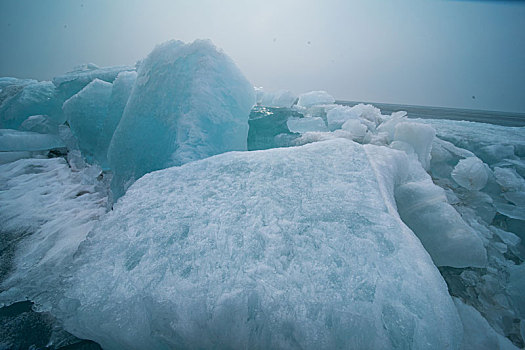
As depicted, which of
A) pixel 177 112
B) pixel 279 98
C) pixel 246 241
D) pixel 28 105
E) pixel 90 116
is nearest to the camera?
pixel 246 241

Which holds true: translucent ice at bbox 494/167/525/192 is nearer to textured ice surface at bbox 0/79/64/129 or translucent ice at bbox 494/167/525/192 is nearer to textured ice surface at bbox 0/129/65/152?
textured ice surface at bbox 0/129/65/152

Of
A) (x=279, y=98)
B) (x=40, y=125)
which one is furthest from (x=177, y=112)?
(x=279, y=98)

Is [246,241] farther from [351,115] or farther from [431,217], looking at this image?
[351,115]

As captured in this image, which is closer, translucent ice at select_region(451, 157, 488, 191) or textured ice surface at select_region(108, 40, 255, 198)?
textured ice surface at select_region(108, 40, 255, 198)

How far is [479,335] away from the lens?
1166mm

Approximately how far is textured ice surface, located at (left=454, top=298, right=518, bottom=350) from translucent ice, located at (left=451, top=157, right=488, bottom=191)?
2235 millimetres

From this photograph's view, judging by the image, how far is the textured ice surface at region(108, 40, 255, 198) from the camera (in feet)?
7.53

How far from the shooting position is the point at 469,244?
155 cm

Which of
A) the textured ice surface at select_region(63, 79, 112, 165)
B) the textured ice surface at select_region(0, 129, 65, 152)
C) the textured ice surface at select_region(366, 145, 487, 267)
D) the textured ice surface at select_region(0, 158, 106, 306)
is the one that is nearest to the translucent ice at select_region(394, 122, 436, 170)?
the textured ice surface at select_region(366, 145, 487, 267)

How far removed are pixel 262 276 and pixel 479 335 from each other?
1.18m

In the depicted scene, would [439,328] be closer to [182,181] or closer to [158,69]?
[182,181]

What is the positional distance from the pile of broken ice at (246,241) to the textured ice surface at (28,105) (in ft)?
8.02

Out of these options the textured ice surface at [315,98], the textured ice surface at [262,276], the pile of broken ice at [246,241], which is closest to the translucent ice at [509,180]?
the pile of broken ice at [246,241]

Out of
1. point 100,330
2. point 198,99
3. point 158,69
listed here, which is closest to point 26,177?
point 158,69
